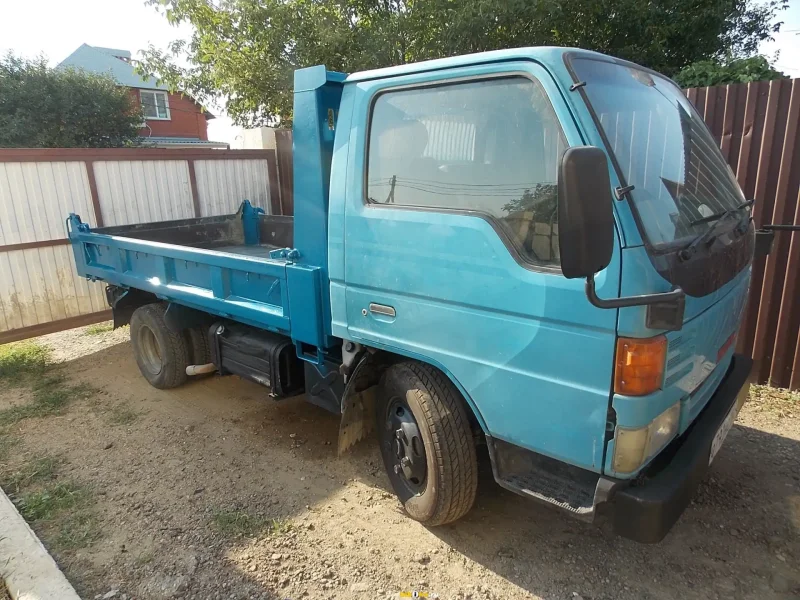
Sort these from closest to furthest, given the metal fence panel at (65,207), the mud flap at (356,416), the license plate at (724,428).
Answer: the license plate at (724,428)
the mud flap at (356,416)
the metal fence panel at (65,207)

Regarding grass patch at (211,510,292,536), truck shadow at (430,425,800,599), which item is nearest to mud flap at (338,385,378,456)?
grass patch at (211,510,292,536)

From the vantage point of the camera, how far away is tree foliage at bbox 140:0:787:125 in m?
8.20

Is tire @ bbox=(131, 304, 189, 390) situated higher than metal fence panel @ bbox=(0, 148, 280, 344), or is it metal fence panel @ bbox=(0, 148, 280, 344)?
metal fence panel @ bbox=(0, 148, 280, 344)

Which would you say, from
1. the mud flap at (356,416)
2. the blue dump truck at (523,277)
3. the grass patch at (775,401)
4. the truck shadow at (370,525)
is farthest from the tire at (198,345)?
the grass patch at (775,401)

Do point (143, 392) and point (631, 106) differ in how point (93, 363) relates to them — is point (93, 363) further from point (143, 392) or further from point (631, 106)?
point (631, 106)

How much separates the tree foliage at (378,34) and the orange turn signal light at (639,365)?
7.11m

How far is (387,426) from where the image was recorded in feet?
9.71

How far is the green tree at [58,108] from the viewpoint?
50.9 ft

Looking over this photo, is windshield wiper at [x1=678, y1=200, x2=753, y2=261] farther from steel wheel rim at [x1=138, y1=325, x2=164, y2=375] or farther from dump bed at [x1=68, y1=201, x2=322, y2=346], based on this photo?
steel wheel rim at [x1=138, y1=325, x2=164, y2=375]

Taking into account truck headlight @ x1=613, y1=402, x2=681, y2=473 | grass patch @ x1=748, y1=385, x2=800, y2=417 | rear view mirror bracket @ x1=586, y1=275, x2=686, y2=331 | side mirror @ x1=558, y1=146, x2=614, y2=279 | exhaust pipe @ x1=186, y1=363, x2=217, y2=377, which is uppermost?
side mirror @ x1=558, y1=146, x2=614, y2=279

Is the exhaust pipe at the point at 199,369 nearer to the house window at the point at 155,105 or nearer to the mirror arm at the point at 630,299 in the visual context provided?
the mirror arm at the point at 630,299

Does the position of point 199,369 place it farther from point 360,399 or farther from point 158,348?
point 360,399

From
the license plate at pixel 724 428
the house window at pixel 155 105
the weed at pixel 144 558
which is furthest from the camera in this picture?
the house window at pixel 155 105

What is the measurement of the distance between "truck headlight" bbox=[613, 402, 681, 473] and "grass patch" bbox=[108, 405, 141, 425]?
12.3 feet
